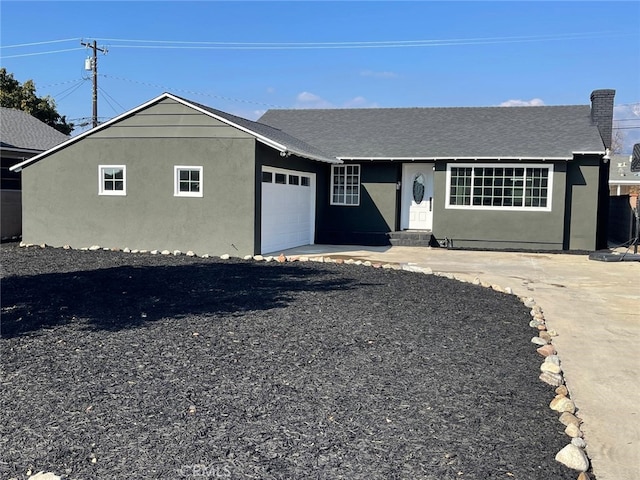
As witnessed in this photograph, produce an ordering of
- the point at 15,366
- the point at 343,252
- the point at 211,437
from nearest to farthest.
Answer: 1. the point at 211,437
2. the point at 15,366
3. the point at 343,252

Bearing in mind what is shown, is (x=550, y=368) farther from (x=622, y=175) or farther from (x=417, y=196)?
(x=622, y=175)

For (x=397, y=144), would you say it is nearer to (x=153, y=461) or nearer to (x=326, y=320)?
(x=326, y=320)

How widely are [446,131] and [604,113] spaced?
4.91 meters

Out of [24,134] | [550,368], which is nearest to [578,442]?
[550,368]

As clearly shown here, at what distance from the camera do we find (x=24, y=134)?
1898cm

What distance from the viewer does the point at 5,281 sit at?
27.9 feet

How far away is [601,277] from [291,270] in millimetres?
6213

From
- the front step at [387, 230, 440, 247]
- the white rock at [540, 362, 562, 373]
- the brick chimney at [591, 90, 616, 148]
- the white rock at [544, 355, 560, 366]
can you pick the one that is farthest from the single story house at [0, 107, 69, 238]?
the brick chimney at [591, 90, 616, 148]

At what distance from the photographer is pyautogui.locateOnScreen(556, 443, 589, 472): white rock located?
10.9 feet

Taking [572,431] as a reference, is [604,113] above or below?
above

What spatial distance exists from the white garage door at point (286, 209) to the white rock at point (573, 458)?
10923mm

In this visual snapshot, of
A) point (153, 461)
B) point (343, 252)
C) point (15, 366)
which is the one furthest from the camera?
point (343, 252)

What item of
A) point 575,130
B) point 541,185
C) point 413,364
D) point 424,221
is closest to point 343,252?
point 424,221

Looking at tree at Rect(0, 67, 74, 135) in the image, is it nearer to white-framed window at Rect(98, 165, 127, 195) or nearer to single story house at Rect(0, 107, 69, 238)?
single story house at Rect(0, 107, 69, 238)
